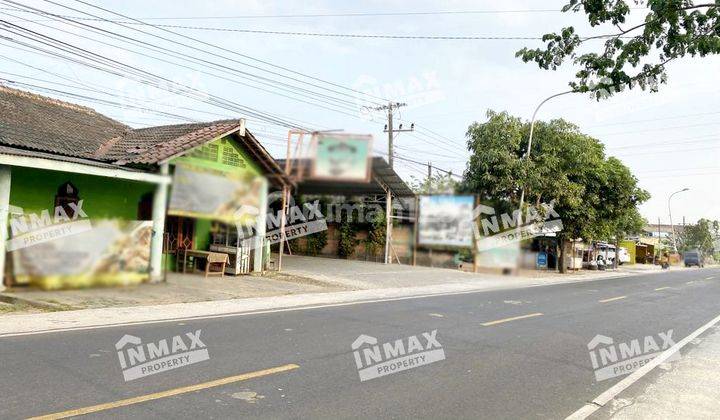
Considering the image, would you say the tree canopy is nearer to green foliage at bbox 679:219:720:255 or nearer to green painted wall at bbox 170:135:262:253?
green painted wall at bbox 170:135:262:253

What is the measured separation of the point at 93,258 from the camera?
9.73ft

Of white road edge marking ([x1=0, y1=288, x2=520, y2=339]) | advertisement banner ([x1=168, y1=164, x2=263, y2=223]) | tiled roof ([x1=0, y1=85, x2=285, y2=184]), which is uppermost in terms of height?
tiled roof ([x1=0, y1=85, x2=285, y2=184])

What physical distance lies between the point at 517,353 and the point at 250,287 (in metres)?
9.55

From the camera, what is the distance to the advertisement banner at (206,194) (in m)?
3.25

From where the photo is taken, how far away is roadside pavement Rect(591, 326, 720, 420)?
597cm

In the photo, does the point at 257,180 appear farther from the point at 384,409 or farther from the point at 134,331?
the point at 134,331

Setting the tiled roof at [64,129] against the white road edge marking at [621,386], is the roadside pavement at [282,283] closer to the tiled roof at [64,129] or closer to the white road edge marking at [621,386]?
the white road edge marking at [621,386]

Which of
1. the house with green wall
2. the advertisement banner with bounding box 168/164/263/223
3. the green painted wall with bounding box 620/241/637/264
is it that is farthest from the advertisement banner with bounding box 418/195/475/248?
Answer: the green painted wall with bounding box 620/241/637/264

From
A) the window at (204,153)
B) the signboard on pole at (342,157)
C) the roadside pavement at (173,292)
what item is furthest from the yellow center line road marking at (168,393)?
the signboard on pole at (342,157)

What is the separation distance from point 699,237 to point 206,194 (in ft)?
334

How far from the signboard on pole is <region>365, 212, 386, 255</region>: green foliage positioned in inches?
1102

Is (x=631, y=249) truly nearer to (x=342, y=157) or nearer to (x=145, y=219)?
(x=342, y=157)

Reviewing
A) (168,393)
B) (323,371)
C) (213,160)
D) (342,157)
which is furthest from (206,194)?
(323,371)

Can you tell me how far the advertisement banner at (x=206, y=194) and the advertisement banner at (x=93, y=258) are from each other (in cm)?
23
